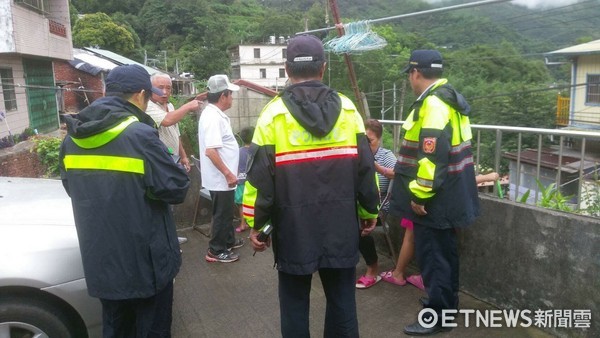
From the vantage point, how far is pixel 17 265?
A: 2312mm

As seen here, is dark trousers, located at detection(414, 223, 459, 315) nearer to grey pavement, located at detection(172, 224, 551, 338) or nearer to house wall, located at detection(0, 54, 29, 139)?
grey pavement, located at detection(172, 224, 551, 338)

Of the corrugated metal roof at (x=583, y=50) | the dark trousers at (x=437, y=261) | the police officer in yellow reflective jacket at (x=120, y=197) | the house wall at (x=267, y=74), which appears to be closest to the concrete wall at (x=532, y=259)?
the dark trousers at (x=437, y=261)

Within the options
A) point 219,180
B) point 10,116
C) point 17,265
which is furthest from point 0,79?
point 17,265

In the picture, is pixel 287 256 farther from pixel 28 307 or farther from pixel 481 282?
pixel 481 282

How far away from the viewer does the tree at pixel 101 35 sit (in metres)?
46.3

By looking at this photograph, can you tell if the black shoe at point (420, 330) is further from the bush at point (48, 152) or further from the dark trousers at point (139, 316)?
the bush at point (48, 152)

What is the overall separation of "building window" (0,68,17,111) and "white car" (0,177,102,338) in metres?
11.9

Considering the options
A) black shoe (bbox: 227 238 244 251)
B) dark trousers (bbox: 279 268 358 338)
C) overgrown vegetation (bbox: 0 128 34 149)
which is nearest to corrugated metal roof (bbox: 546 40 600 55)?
black shoe (bbox: 227 238 244 251)

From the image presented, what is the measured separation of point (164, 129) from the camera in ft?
14.4

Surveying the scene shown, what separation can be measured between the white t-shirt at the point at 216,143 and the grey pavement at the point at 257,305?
82cm

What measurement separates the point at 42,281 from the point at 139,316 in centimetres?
53

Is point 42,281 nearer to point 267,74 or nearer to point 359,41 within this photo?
point 359,41

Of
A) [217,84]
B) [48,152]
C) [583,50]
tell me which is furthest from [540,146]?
[583,50]

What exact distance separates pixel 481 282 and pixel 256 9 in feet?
330
